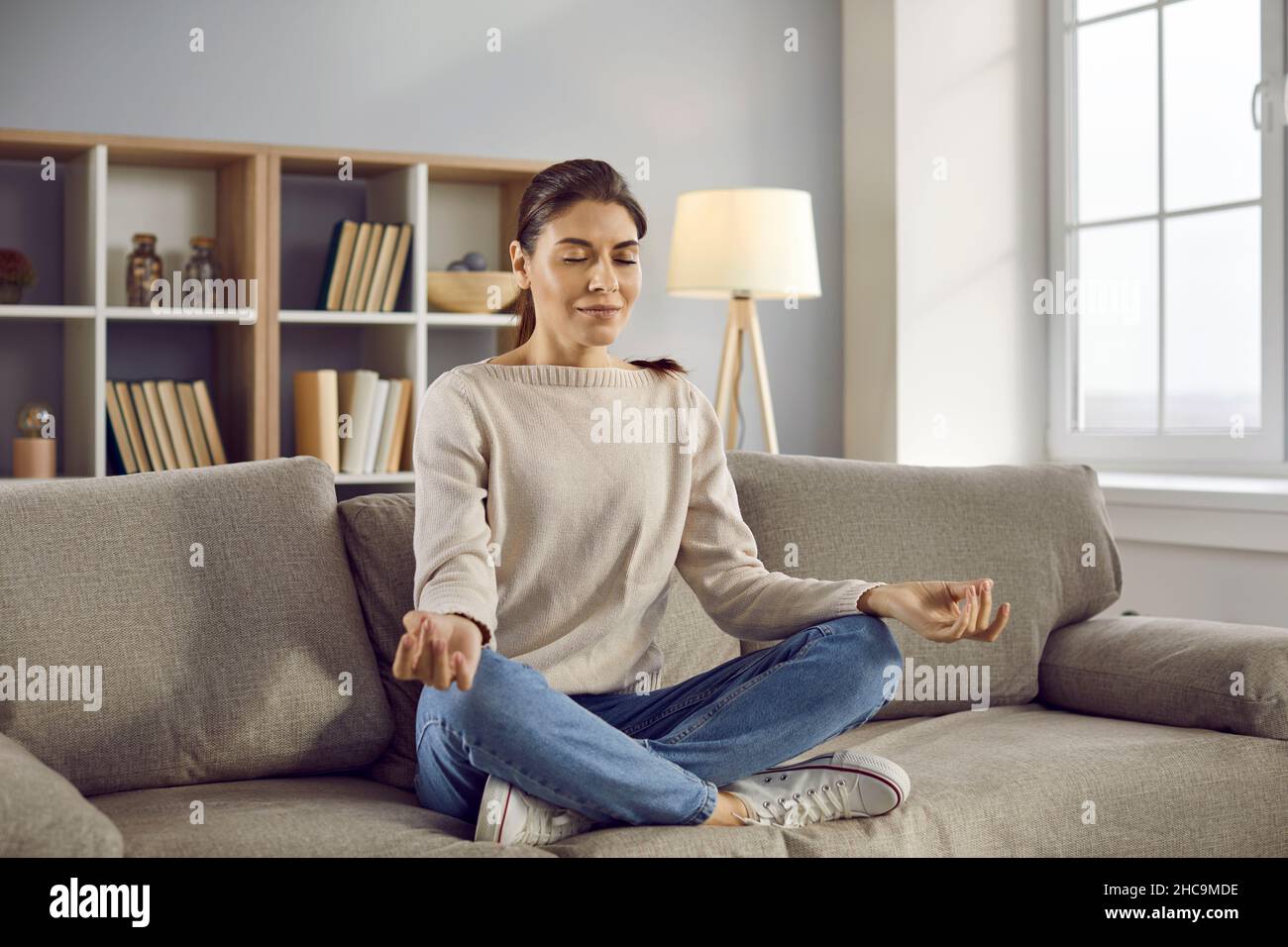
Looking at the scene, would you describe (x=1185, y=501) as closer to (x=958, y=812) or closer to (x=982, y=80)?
(x=982, y=80)

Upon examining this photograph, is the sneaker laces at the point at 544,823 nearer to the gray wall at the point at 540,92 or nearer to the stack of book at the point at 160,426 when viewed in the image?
the stack of book at the point at 160,426

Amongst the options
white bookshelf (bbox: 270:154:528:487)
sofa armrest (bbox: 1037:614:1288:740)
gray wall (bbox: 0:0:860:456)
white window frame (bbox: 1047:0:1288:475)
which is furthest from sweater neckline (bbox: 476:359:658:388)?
white window frame (bbox: 1047:0:1288:475)

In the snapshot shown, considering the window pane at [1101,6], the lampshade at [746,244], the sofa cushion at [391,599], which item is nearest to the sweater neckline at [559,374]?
the sofa cushion at [391,599]

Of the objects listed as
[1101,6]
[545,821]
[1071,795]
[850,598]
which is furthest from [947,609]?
[1101,6]

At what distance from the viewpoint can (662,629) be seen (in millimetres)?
2020

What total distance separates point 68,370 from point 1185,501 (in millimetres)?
2555

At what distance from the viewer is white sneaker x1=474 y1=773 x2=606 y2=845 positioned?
1479 mm

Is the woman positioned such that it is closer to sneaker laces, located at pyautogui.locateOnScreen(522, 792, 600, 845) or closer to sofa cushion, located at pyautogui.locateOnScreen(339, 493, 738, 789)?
sneaker laces, located at pyautogui.locateOnScreen(522, 792, 600, 845)

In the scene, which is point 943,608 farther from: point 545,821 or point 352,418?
point 352,418

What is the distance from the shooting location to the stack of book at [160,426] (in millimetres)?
3002

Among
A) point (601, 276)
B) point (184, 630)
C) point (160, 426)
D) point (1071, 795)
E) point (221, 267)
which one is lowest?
point (1071, 795)

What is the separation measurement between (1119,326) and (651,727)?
2516 millimetres

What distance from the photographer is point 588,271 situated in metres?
1.74

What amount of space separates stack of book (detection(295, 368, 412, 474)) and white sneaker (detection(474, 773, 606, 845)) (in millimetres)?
1794
